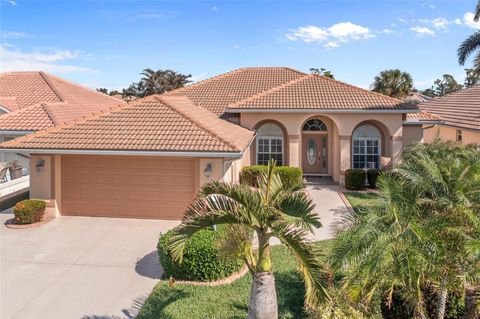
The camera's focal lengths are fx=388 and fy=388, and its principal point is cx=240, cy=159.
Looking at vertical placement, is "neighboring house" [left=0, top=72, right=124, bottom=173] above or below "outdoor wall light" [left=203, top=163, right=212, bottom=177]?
above

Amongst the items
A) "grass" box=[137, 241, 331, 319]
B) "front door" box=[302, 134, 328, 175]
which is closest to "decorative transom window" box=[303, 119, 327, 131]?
"front door" box=[302, 134, 328, 175]

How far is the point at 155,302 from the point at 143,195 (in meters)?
6.72

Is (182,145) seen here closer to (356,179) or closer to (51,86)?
(356,179)

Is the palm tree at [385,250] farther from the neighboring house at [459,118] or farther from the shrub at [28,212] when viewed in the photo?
the neighboring house at [459,118]

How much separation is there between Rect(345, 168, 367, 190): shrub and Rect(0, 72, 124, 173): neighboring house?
1461 cm

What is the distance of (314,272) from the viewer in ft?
18.9

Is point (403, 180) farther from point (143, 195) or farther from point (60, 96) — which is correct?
point (60, 96)

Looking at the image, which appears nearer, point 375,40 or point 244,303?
point 244,303

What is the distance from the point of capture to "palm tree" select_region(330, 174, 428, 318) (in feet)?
19.9

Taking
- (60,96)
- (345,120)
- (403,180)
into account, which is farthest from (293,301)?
(60,96)

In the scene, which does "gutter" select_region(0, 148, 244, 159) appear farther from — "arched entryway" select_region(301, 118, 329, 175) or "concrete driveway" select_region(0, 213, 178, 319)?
"arched entryway" select_region(301, 118, 329, 175)

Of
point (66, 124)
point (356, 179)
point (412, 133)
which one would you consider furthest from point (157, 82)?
point (356, 179)

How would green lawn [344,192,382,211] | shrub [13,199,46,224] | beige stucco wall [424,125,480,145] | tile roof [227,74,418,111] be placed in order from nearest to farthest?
shrub [13,199,46,224]
green lawn [344,192,382,211]
tile roof [227,74,418,111]
beige stucco wall [424,125,480,145]

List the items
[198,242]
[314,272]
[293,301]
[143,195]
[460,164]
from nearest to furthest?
[314,272] → [460,164] → [293,301] → [198,242] → [143,195]
